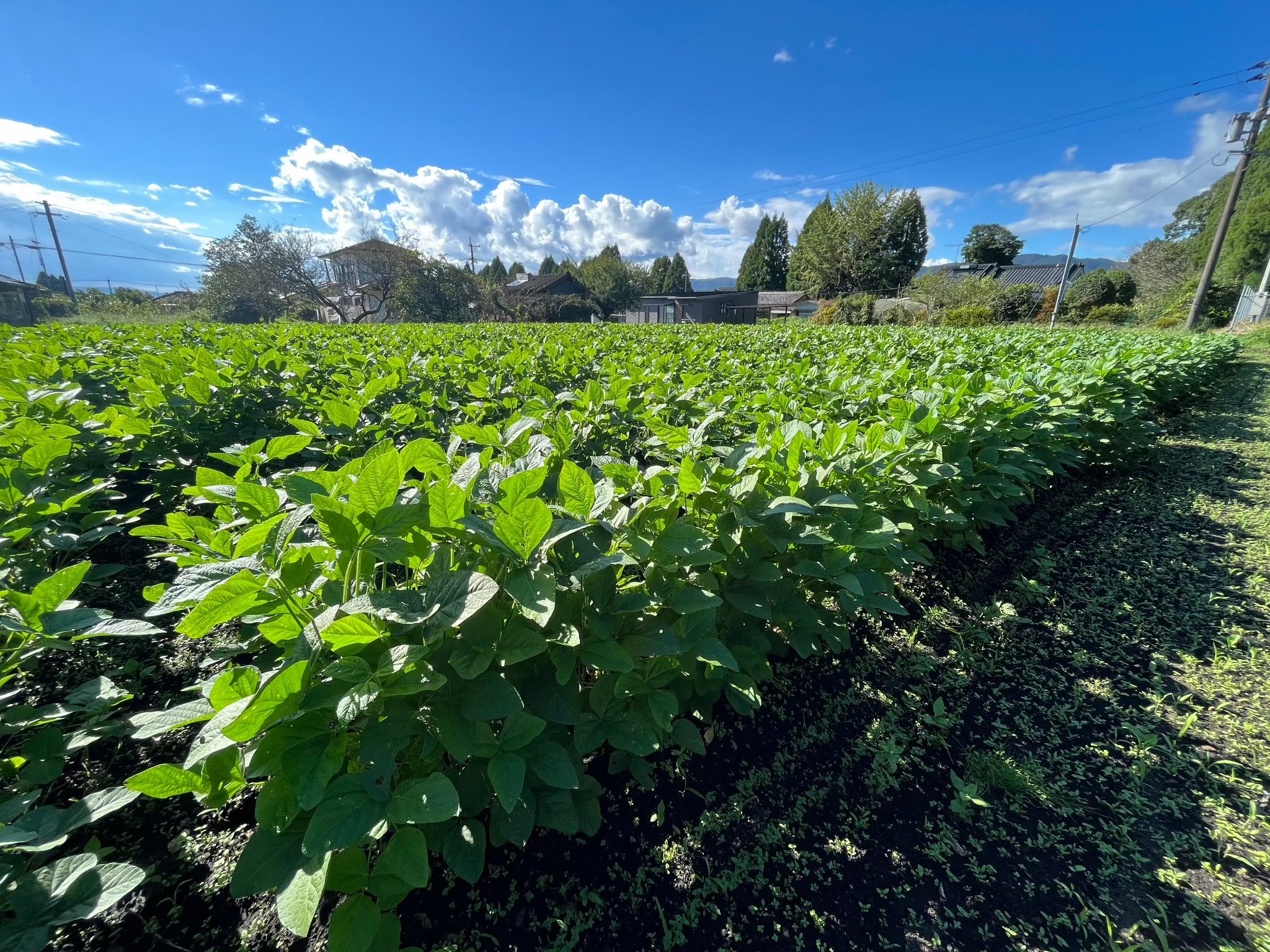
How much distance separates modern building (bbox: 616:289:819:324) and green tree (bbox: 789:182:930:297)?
6.62 metres

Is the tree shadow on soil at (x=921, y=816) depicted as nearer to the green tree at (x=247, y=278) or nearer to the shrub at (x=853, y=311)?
the shrub at (x=853, y=311)

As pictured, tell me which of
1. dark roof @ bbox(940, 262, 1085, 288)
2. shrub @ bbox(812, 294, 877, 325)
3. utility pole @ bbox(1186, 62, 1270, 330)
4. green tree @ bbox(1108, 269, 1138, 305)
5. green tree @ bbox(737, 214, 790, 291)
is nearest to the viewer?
utility pole @ bbox(1186, 62, 1270, 330)

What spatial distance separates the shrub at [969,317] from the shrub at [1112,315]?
38.9 ft

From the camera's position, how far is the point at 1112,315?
31719 millimetres

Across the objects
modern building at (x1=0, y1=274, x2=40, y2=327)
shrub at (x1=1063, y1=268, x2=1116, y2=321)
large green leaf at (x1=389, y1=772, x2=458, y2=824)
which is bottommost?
large green leaf at (x1=389, y1=772, x2=458, y2=824)

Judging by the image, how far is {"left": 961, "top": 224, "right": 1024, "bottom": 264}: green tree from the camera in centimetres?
6350

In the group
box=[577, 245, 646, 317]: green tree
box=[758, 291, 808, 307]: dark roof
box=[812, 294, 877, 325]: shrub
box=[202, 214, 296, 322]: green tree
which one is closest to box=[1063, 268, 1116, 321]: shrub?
box=[812, 294, 877, 325]: shrub

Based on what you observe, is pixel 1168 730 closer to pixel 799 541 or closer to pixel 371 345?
pixel 799 541

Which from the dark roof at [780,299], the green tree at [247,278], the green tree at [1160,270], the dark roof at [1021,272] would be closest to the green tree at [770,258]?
the dark roof at [780,299]

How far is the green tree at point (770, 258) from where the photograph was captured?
8056 centimetres

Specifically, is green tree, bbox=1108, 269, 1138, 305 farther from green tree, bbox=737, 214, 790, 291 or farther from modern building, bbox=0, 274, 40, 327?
modern building, bbox=0, 274, 40, 327

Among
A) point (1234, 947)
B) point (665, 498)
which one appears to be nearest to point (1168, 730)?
point (1234, 947)

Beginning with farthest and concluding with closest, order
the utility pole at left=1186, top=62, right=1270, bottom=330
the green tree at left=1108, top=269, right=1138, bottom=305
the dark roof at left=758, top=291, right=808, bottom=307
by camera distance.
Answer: the dark roof at left=758, top=291, right=808, bottom=307
the green tree at left=1108, top=269, right=1138, bottom=305
the utility pole at left=1186, top=62, right=1270, bottom=330

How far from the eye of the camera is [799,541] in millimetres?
1741
